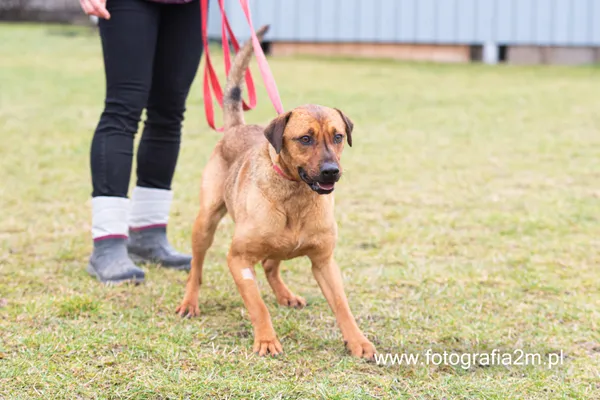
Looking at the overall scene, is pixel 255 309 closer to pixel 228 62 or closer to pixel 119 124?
pixel 119 124

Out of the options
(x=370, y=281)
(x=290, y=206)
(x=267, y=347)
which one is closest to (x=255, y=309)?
(x=267, y=347)

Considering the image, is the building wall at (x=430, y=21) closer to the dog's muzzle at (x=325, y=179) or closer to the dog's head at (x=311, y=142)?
the dog's head at (x=311, y=142)

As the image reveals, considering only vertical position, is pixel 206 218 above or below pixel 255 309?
above

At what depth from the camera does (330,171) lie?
3.14 m

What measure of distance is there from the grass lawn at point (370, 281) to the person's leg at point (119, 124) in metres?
0.19

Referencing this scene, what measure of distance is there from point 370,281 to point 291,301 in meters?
0.59

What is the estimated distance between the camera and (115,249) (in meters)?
4.34

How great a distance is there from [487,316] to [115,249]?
78.0 inches

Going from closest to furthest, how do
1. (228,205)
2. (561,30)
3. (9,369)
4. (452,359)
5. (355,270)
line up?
(9,369) → (452,359) → (228,205) → (355,270) → (561,30)

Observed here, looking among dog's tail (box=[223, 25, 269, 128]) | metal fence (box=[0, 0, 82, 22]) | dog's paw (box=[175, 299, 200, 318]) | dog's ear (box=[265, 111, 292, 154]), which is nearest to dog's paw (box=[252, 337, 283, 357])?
dog's paw (box=[175, 299, 200, 318])

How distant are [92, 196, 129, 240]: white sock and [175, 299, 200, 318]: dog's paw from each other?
0.71m

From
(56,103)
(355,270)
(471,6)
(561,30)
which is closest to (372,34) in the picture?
(471,6)

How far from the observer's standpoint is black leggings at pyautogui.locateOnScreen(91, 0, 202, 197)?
4.15 meters

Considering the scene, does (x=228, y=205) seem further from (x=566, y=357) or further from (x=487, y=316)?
(x=566, y=357)
